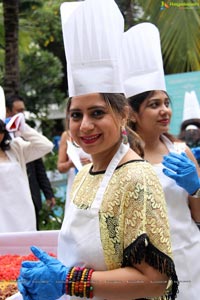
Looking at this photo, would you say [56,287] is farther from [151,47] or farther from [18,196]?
[18,196]

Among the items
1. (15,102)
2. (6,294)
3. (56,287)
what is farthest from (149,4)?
(56,287)

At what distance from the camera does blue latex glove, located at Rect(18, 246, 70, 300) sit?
1534 mm

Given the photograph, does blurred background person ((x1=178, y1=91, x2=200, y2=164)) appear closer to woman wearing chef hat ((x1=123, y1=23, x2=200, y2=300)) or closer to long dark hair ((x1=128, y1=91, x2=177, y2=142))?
woman wearing chef hat ((x1=123, y1=23, x2=200, y2=300))

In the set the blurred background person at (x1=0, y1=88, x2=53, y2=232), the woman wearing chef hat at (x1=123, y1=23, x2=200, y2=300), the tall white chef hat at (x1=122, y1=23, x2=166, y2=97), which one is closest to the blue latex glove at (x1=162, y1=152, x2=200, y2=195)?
the woman wearing chef hat at (x1=123, y1=23, x2=200, y2=300)

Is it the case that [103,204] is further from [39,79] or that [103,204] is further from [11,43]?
[39,79]

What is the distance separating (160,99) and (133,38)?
30 centimetres

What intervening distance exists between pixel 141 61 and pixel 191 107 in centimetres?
216

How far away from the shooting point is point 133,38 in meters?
2.59

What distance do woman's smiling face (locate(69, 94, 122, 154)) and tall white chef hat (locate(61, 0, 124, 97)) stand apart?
0.20 ft

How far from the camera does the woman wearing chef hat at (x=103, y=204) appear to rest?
59.6 inches

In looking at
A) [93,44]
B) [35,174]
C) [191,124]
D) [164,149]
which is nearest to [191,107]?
[191,124]

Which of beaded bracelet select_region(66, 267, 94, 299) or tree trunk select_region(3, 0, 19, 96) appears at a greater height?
tree trunk select_region(3, 0, 19, 96)

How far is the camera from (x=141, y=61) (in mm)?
2623

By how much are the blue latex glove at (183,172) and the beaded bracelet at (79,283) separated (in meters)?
0.94
